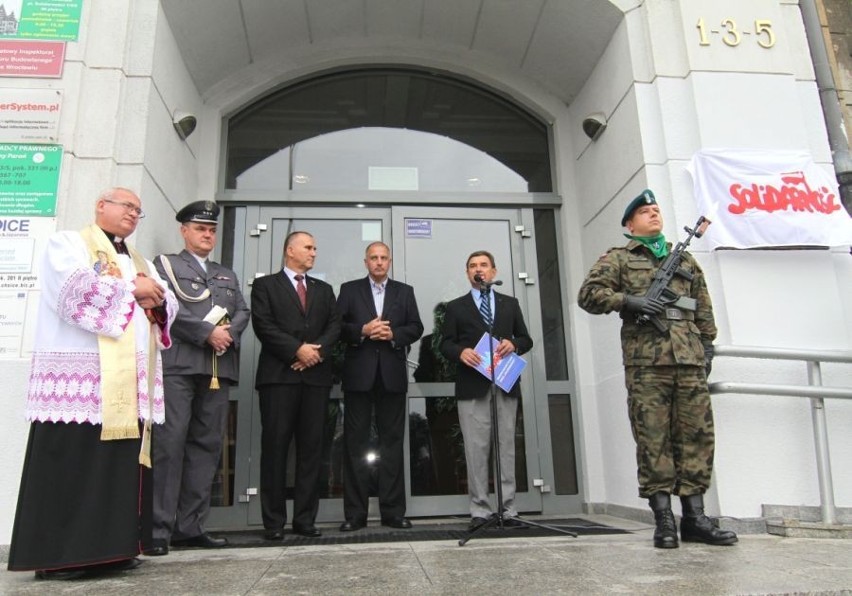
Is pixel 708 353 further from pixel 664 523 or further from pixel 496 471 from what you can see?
pixel 496 471

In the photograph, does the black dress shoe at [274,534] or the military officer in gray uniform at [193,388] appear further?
the black dress shoe at [274,534]

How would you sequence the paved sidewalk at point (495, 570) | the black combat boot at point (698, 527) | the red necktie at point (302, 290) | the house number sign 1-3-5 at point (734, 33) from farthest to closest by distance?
the house number sign 1-3-5 at point (734, 33)
the red necktie at point (302, 290)
the black combat boot at point (698, 527)
the paved sidewalk at point (495, 570)

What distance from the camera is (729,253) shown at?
4379 millimetres

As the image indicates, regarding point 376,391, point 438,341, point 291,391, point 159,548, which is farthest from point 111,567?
point 438,341

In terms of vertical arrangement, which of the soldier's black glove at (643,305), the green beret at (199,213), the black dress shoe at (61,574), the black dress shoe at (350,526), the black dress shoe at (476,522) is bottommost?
the black dress shoe at (350,526)

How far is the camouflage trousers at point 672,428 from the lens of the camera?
347 centimetres

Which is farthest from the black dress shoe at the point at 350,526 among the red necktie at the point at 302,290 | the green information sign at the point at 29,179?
the green information sign at the point at 29,179

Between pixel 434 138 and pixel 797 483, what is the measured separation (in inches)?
157

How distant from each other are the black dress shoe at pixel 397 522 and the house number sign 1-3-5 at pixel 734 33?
397 cm

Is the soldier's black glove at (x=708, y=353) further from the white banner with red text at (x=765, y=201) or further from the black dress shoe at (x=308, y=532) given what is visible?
the black dress shoe at (x=308, y=532)

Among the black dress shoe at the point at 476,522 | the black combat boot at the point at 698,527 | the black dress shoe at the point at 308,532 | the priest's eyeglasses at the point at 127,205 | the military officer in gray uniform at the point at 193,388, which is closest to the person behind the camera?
the priest's eyeglasses at the point at 127,205

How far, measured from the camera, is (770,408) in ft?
13.6

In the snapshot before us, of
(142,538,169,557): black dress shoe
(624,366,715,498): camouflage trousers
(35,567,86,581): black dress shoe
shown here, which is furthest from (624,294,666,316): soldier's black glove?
(35,567,86,581): black dress shoe

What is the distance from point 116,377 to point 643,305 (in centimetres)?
262
